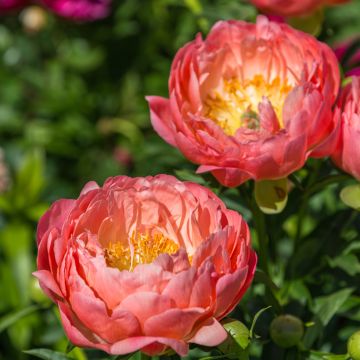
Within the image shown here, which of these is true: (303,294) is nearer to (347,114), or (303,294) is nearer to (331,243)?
Result: (331,243)

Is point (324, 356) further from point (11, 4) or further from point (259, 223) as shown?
point (11, 4)

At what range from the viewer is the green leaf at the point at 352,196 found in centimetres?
89

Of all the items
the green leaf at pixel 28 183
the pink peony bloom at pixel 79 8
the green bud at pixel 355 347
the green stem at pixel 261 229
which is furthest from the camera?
the pink peony bloom at pixel 79 8

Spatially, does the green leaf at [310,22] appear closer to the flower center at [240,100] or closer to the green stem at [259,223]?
the flower center at [240,100]

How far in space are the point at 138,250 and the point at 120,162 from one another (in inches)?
45.9

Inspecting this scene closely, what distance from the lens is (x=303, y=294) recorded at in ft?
3.34

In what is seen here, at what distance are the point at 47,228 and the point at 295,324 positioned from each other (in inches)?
10.6

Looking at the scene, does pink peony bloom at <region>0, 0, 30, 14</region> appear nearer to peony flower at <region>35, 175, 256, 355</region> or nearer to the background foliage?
the background foliage

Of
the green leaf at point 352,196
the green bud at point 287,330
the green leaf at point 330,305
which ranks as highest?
the green leaf at point 352,196

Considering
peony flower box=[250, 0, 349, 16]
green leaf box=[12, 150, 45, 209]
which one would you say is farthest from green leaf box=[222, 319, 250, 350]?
green leaf box=[12, 150, 45, 209]

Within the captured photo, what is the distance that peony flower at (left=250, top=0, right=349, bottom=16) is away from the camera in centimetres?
106

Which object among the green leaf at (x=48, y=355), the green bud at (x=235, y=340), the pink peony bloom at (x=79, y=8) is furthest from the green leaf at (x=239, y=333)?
the pink peony bloom at (x=79, y=8)

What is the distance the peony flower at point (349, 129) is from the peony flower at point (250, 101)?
0.04 ft

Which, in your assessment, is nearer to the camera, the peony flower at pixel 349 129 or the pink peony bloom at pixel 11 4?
the peony flower at pixel 349 129
